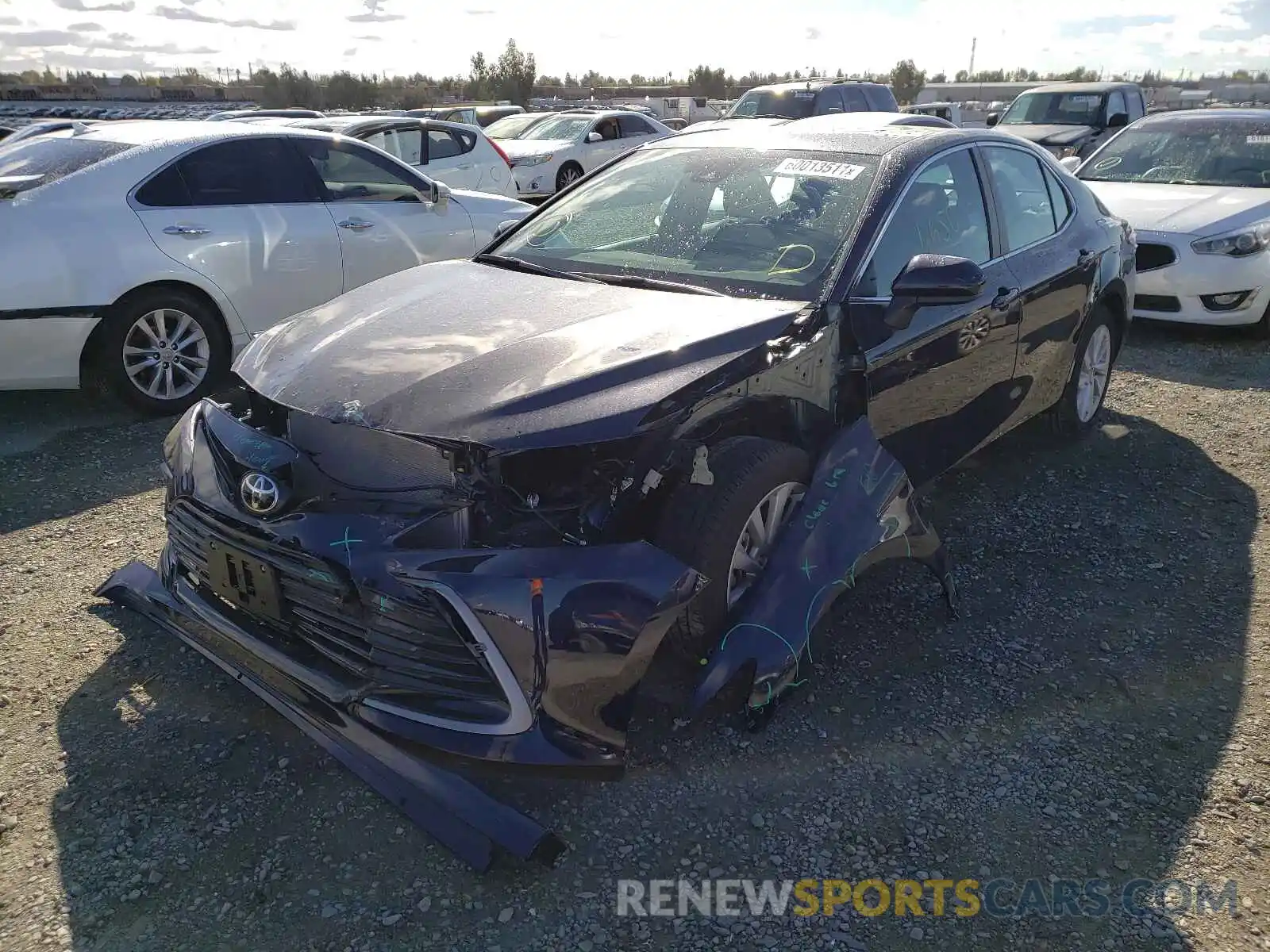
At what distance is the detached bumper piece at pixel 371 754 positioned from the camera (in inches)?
87.9

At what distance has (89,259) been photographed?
5.05 meters

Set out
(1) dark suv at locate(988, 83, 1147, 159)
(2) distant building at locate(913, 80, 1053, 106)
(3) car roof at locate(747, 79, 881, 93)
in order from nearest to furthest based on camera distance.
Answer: (1) dark suv at locate(988, 83, 1147, 159) < (3) car roof at locate(747, 79, 881, 93) < (2) distant building at locate(913, 80, 1053, 106)

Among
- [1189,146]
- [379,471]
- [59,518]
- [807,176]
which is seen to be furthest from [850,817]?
[1189,146]

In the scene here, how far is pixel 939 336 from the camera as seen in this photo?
3.51 meters

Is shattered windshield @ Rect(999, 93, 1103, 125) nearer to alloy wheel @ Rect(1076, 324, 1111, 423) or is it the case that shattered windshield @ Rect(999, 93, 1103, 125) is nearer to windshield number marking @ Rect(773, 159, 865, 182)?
alloy wheel @ Rect(1076, 324, 1111, 423)

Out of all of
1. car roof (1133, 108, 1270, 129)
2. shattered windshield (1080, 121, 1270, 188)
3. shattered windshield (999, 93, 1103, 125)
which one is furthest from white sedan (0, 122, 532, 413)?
shattered windshield (999, 93, 1103, 125)

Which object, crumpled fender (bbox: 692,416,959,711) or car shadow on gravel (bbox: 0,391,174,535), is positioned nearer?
crumpled fender (bbox: 692,416,959,711)

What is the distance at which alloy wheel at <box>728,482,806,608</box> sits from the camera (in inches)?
111

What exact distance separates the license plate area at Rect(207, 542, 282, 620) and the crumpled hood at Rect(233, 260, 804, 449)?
43cm

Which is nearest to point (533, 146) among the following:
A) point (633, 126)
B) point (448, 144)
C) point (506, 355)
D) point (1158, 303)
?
point (633, 126)

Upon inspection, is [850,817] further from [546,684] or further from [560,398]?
[560,398]

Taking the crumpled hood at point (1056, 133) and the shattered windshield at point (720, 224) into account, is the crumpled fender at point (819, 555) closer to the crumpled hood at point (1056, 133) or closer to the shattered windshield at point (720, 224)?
the shattered windshield at point (720, 224)

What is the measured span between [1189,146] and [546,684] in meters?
8.57
